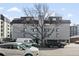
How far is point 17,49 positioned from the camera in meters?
5.64

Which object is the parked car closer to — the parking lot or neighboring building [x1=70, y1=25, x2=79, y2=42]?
the parking lot

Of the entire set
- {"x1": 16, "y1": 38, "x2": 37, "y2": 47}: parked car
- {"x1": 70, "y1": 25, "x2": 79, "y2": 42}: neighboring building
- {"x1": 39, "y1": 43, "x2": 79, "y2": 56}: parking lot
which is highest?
{"x1": 70, "y1": 25, "x2": 79, "y2": 42}: neighboring building

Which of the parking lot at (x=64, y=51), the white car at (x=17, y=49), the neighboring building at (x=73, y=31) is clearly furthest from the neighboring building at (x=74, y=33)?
the white car at (x=17, y=49)

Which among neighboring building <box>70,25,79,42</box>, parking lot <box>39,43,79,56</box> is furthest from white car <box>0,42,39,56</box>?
neighboring building <box>70,25,79,42</box>

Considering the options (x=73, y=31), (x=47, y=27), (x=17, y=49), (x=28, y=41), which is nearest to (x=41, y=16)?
(x=47, y=27)

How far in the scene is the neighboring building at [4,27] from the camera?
5430 mm

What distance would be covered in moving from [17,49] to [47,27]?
0.84m

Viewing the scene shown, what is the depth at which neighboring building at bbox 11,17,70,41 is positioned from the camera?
5500mm

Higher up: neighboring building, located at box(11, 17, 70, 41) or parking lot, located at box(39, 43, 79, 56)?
neighboring building, located at box(11, 17, 70, 41)

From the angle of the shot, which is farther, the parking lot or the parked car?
the parked car

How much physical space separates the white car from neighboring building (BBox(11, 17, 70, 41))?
0.23 m

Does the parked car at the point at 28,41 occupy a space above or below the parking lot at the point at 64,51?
above

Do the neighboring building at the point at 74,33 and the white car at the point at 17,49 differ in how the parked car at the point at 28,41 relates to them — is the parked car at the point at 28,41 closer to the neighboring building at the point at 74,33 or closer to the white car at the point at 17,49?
the white car at the point at 17,49

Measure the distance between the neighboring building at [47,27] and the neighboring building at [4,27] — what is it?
11 centimetres
